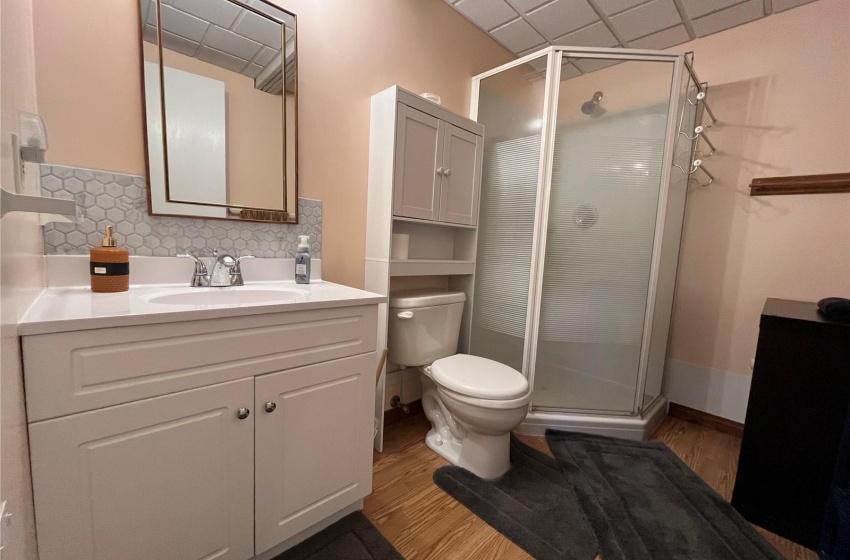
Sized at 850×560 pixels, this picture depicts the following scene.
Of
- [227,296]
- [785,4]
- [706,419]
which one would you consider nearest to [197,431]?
[227,296]

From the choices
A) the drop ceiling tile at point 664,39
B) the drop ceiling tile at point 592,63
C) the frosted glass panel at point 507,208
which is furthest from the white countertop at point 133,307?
the drop ceiling tile at point 664,39

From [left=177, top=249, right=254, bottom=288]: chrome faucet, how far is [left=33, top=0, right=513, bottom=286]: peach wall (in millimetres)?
344

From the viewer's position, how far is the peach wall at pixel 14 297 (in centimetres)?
47

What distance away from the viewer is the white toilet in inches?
54.8

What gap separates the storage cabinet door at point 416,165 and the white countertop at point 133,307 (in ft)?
1.97

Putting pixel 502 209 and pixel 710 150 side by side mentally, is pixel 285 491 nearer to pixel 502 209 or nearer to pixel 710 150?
pixel 502 209

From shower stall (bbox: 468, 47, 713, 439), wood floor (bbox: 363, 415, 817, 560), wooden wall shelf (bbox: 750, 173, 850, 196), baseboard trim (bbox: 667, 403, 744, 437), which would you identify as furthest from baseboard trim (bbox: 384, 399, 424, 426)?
wooden wall shelf (bbox: 750, 173, 850, 196)

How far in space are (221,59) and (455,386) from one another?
148 centimetres

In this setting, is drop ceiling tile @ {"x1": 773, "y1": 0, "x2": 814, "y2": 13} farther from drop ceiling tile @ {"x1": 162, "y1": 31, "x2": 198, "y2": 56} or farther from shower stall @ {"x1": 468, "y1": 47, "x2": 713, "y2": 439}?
drop ceiling tile @ {"x1": 162, "y1": 31, "x2": 198, "y2": 56}

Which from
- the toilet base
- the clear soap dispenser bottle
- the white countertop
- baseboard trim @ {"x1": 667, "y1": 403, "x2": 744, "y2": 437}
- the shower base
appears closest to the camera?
the white countertop

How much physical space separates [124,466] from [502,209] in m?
1.84

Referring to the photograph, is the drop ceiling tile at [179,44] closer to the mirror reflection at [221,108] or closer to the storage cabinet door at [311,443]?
the mirror reflection at [221,108]

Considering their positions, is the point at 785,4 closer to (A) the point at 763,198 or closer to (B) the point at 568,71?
(A) the point at 763,198

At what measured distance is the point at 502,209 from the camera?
199cm
